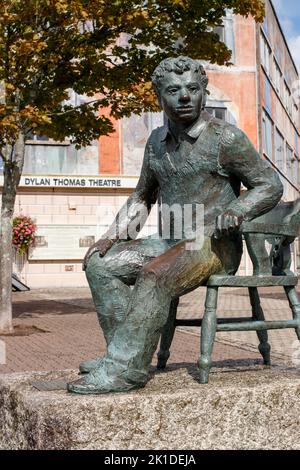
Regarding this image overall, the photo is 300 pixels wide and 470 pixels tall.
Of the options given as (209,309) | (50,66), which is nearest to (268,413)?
(209,309)

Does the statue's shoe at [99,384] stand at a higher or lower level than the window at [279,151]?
lower

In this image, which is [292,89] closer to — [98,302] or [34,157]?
[34,157]

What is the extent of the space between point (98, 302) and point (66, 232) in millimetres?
19080

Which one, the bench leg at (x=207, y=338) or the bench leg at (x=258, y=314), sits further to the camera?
the bench leg at (x=258, y=314)

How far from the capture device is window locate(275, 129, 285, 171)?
30.4 m

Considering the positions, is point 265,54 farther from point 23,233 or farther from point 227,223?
point 227,223

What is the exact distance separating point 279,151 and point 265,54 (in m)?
4.99

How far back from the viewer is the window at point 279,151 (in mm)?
30359

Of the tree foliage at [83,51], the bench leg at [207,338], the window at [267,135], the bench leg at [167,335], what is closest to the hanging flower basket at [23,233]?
the window at [267,135]

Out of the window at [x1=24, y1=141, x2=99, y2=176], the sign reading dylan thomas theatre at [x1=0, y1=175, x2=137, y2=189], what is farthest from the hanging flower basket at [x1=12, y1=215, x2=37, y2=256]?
the window at [x1=24, y1=141, x2=99, y2=176]

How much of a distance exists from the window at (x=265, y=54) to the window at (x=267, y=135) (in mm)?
1914

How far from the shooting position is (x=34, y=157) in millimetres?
22328

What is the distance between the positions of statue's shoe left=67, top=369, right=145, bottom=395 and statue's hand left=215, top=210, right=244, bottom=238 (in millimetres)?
802

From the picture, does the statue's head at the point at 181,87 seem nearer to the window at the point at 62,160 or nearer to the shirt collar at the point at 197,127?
the shirt collar at the point at 197,127
